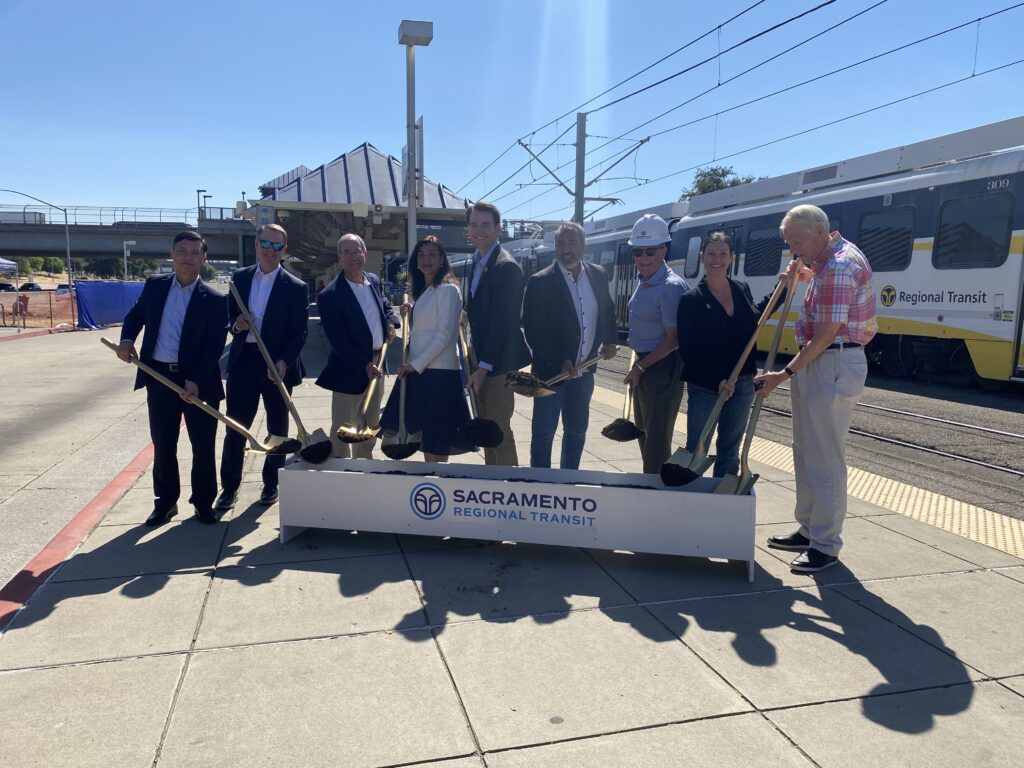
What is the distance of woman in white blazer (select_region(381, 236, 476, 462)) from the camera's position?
177 inches

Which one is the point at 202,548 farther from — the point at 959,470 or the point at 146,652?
the point at 959,470

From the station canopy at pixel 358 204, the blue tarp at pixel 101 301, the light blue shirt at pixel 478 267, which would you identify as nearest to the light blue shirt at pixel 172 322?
the light blue shirt at pixel 478 267

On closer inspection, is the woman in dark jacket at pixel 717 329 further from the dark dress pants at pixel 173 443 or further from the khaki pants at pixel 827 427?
the dark dress pants at pixel 173 443

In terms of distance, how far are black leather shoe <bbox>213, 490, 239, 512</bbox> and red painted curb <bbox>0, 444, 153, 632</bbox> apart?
2.30 ft

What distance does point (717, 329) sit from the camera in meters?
4.19

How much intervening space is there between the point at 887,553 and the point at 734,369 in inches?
52.8

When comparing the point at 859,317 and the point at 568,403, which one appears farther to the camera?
the point at 568,403

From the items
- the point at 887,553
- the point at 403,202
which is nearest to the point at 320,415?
the point at 887,553

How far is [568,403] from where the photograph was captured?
4.82 meters

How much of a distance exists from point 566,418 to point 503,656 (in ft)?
7.03

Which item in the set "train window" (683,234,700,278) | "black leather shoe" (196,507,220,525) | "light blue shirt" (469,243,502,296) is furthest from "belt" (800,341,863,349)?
"train window" (683,234,700,278)

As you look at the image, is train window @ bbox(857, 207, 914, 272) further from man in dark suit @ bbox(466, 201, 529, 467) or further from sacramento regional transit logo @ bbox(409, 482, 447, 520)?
sacramento regional transit logo @ bbox(409, 482, 447, 520)

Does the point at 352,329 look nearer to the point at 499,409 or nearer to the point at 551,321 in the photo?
the point at 499,409

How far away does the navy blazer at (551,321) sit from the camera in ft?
15.1
